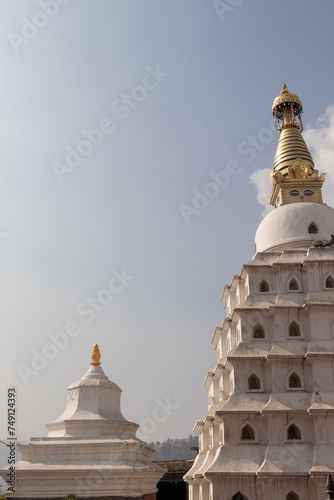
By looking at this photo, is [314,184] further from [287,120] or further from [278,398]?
[278,398]

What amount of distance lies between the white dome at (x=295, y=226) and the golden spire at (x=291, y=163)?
6.95 feet

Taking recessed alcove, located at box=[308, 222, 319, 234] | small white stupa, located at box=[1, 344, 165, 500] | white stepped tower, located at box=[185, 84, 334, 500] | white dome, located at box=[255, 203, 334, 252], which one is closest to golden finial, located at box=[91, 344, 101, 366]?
small white stupa, located at box=[1, 344, 165, 500]

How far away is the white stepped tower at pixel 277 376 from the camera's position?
22.0 meters

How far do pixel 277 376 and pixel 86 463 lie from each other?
10.5 meters

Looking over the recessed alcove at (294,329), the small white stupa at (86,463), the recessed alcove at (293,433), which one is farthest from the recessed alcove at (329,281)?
the small white stupa at (86,463)

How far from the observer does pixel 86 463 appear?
24.7 meters

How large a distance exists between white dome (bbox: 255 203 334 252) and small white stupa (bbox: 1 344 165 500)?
14304 millimetres

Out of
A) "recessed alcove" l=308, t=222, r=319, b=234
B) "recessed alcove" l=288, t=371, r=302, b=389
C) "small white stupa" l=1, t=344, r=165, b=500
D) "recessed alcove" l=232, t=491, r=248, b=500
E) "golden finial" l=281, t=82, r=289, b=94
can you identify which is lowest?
"recessed alcove" l=232, t=491, r=248, b=500

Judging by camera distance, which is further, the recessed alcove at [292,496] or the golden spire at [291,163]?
the golden spire at [291,163]

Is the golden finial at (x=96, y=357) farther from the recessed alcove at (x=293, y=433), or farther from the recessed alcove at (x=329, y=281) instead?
the recessed alcove at (x=329, y=281)

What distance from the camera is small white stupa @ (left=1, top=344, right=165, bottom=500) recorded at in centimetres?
2419

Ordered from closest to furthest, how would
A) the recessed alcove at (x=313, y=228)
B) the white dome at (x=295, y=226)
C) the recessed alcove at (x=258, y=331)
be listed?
the recessed alcove at (x=258, y=331)
the white dome at (x=295, y=226)
the recessed alcove at (x=313, y=228)

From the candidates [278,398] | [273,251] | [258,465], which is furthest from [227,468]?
[273,251]

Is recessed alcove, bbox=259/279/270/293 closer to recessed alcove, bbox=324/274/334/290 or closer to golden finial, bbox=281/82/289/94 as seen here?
recessed alcove, bbox=324/274/334/290
